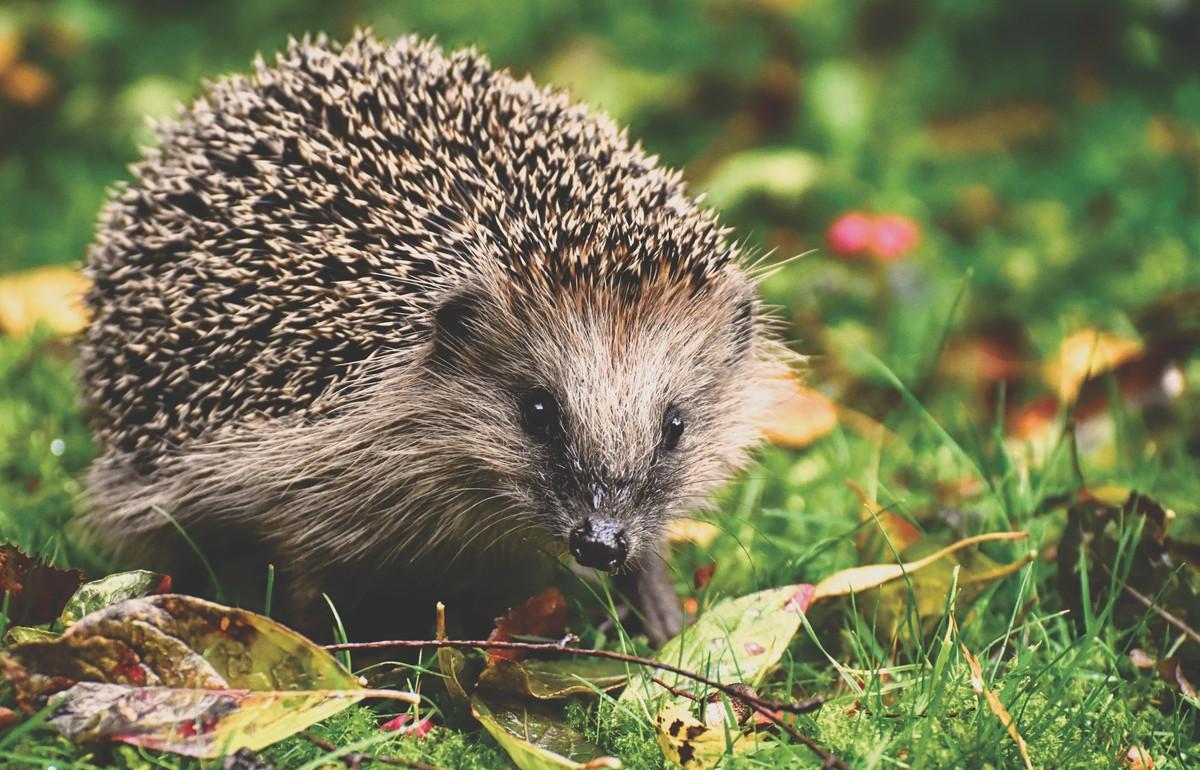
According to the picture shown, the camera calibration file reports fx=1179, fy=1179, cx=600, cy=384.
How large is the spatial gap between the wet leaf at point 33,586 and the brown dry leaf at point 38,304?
2.11 metres

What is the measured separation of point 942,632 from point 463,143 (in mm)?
1715

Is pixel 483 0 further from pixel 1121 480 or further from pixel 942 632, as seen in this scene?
pixel 942 632

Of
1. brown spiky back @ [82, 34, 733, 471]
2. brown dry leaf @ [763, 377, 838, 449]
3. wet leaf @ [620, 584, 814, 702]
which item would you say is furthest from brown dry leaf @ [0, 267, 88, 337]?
wet leaf @ [620, 584, 814, 702]

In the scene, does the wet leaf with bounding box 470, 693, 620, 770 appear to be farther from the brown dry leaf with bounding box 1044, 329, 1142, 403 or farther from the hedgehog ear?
the brown dry leaf with bounding box 1044, 329, 1142, 403

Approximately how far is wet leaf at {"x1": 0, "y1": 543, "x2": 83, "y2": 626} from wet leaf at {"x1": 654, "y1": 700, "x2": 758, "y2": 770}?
127cm

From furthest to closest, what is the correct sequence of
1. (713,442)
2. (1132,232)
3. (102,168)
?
(102,168), (1132,232), (713,442)

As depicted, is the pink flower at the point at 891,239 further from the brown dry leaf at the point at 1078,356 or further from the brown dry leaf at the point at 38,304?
the brown dry leaf at the point at 38,304

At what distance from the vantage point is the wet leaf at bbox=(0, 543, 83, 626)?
2.46 metres

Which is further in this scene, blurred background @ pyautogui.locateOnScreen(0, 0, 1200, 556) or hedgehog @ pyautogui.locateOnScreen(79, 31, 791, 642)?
blurred background @ pyautogui.locateOnScreen(0, 0, 1200, 556)

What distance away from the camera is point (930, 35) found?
6398 millimetres

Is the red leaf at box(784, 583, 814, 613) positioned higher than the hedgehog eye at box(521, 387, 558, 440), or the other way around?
the hedgehog eye at box(521, 387, 558, 440)

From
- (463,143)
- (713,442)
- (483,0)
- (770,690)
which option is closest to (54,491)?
(463,143)

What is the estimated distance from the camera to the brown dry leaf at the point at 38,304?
4441 millimetres

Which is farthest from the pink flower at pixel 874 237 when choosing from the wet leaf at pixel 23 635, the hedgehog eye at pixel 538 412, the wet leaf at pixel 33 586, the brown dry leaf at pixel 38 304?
the wet leaf at pixel 23 635
